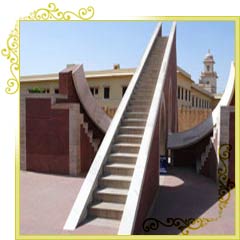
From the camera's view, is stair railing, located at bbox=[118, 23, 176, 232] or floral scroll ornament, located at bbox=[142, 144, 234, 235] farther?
floral scroll ornament, located at bbox=[142, 144, 234, 235]

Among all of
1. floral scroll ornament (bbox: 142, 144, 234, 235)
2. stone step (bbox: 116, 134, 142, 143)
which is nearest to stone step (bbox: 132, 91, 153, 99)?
stone step (bbox: 116, 134, 142, 143)

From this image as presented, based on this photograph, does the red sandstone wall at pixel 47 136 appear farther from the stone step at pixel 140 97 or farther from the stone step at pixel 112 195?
the stone step at pixel 112 195

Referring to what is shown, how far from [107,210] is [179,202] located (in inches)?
85.5

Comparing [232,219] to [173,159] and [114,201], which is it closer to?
[114,201]

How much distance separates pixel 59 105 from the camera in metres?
8.01

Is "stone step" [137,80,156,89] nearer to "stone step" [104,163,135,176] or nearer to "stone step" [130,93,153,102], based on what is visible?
"stone step" [130,93,153,102]

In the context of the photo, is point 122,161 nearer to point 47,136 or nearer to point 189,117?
point 47,136

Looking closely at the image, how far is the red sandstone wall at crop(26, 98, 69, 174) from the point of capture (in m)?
8.03

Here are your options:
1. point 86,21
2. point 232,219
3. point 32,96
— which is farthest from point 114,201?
point 32,96

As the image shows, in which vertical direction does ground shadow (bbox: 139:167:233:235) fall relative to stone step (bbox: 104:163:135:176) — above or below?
below

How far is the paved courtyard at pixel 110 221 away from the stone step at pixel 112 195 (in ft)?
1.44

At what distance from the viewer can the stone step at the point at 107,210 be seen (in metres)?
4.52

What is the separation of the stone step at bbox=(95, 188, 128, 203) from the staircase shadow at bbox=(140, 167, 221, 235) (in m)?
0.58

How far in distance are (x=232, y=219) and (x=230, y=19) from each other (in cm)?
329
